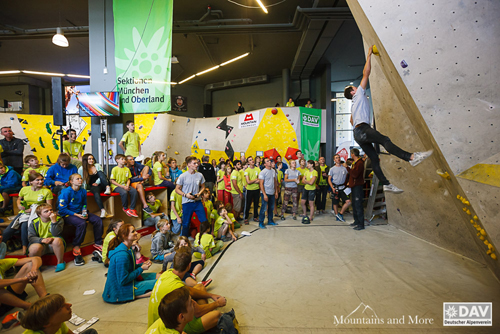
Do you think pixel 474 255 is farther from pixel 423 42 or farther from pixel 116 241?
pixel 116 241

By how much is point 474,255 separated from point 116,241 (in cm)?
501

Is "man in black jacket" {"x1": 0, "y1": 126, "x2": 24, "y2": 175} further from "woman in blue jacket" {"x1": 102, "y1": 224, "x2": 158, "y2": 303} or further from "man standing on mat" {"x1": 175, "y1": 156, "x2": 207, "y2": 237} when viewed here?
"woman in blue jacket" {"x1": 102, "y1": 224, "x2": 158, "y2": 303}

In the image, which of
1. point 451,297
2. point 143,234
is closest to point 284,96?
point 143,234

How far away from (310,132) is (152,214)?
7351 mm

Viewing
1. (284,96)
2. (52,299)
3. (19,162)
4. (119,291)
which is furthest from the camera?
(284,96)

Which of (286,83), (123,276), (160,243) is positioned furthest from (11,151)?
(286,83)

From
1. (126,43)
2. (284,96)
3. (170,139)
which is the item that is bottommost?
(170,139)

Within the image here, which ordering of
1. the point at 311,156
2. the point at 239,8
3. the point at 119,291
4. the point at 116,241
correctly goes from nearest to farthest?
1. the point at 119,291
2. the point at 116,241
3. the point at 239,8
4. the point at 311,156

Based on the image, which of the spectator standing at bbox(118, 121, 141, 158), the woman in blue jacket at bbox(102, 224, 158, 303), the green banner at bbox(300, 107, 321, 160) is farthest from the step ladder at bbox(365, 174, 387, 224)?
the spectator standing at bbox(118, 121, 141, 158)

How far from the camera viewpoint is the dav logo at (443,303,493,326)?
2.22m

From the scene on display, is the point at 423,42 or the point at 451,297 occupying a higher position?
the point at 423,42

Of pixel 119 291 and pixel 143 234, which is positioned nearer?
pixel 119 291

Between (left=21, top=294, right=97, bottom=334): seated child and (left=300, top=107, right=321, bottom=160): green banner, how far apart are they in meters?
9.18

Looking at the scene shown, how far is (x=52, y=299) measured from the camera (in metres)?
1.47
